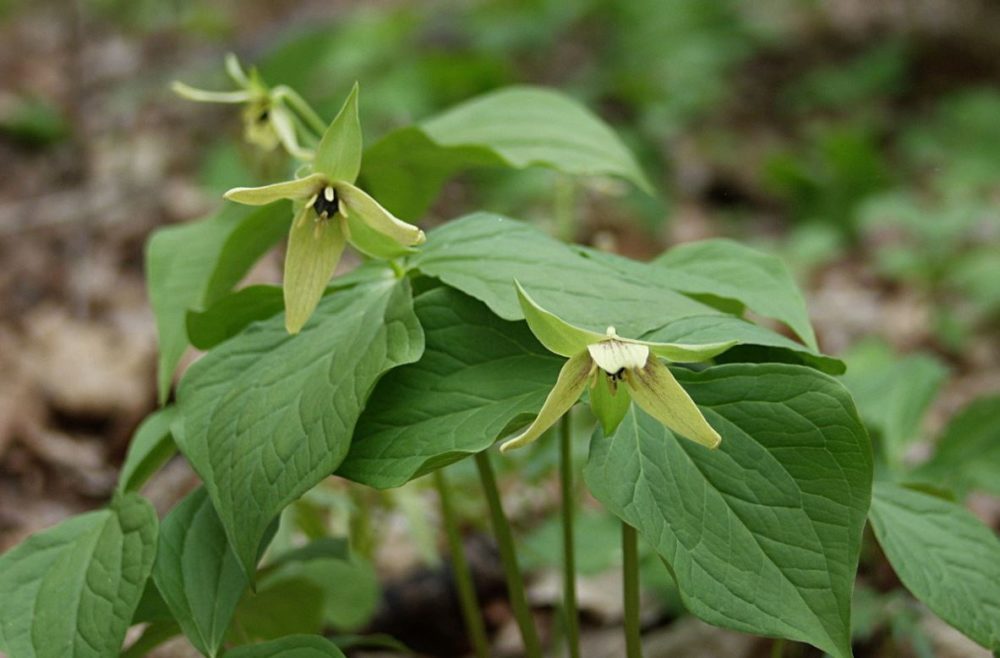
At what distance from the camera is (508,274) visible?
1062mm

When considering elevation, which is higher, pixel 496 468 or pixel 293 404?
pixel 293 404

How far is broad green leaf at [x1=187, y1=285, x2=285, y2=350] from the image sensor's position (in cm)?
120

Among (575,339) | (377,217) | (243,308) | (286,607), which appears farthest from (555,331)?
(286,607)

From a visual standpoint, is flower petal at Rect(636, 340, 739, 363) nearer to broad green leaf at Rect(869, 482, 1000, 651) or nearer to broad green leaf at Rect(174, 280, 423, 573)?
broad green leaf at Rect(174, 280, 423, 573)

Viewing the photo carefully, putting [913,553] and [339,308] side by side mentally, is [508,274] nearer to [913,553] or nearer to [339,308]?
[339,308]

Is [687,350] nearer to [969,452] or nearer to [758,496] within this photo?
[758,496]

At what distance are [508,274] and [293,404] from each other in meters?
0.27

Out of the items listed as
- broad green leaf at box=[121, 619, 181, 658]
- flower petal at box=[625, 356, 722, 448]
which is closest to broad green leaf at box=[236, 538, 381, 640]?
broad green leaf at box=[121, 619, 181, 658]

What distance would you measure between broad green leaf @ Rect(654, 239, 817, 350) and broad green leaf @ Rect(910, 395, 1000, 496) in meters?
0.51

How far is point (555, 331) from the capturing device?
0.88 meters

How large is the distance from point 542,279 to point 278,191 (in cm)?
29

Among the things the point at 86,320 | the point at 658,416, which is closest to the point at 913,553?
the point at 658,416

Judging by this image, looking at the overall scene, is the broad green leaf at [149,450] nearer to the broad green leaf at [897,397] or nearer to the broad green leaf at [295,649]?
the broad green leaf at [295,649]

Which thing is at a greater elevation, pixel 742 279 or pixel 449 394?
pixel 742 279
